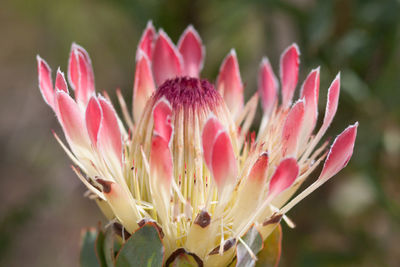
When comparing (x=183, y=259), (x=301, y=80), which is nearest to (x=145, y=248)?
(x=183, y=259)

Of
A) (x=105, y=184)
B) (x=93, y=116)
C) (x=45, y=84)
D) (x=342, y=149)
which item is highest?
(x=45, y=84)

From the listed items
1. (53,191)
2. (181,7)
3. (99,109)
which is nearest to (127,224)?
(99,109)

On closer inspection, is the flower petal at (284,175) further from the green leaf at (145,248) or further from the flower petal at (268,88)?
the flower petal at (268,88)

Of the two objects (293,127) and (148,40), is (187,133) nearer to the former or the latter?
(293,127)

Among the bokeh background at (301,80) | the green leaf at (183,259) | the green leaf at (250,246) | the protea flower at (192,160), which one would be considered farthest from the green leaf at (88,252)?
the bokeh background at (301,80)

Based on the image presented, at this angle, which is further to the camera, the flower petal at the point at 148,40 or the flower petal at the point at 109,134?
the flower petal at the point at 148,40

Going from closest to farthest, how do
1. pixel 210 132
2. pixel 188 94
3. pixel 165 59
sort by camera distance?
pixel 210 132
pixel 188 94
pixel 165 59

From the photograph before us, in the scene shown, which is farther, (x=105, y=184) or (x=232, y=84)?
(x=232, y=84)
